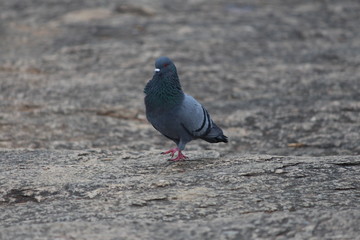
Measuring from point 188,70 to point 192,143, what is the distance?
262cm

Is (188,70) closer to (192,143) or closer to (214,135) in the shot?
(192,143)

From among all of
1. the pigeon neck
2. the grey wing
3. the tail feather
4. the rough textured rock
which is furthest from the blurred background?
the pigeon neck

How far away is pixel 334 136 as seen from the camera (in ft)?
27.2

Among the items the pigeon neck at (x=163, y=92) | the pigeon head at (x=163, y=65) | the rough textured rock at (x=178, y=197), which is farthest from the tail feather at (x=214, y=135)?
the pigeon head at (x=163, y=65)

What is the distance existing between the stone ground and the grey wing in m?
0.32

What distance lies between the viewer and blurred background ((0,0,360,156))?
27.9 feet

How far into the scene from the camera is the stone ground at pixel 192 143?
15.8 ft

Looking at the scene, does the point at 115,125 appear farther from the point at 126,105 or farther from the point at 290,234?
the point at 290,234

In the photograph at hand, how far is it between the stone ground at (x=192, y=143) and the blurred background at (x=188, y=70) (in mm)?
34

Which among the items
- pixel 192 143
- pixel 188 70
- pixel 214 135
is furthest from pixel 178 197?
pixel 188 70

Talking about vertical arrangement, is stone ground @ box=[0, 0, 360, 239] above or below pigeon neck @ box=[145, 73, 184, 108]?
below

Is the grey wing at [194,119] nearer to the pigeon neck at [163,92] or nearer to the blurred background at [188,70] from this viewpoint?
the pigeon neck at [163,92]

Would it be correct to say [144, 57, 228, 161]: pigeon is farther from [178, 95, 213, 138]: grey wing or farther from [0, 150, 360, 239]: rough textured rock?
[0, 150, 360, 239]: rough textured rock

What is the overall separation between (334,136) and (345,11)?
6.83m
